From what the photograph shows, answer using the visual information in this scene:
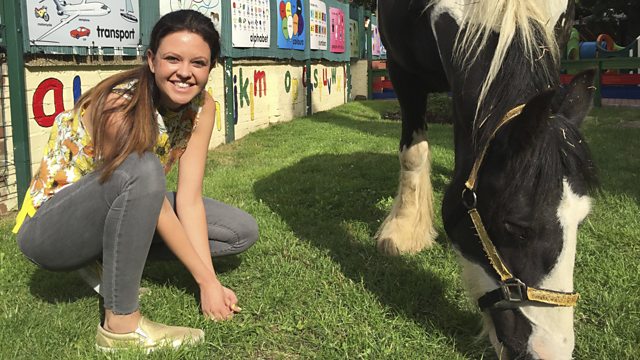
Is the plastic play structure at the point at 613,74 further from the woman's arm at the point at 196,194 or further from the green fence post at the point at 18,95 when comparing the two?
the woman's arm at the point at 196,194

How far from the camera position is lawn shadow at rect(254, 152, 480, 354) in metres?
2.46

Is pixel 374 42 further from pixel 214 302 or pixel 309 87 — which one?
pixel 214 302

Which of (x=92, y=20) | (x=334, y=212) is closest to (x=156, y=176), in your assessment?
(x=334, y=212)

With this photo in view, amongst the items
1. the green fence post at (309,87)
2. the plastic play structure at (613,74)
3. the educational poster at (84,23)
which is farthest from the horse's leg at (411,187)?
the plastic play structure at (613,74)

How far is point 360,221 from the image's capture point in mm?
3891

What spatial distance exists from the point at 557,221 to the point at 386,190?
10.1ft

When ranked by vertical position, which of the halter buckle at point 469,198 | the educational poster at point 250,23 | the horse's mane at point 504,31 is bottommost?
the halter buckle at point 469,198

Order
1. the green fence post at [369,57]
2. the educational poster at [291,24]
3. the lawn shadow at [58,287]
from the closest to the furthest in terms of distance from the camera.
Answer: the lawn shadow at [58,287] → the educational poster at [291,24] → the green fence post at [369,57]

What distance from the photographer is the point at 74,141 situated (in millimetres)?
2307

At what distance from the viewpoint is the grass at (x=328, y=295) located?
86.4 inches

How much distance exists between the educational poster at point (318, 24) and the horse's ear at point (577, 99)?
909 cm

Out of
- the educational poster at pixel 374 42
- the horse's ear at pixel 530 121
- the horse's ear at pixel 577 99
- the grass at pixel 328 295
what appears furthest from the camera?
the educational poster at pixel 374 42

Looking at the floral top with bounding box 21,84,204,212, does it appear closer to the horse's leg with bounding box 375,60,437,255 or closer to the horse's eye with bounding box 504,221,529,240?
the horse's eye with bounding box 504,221,529,240

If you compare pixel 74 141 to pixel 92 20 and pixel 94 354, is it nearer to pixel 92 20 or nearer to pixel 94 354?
pixel 94 354
